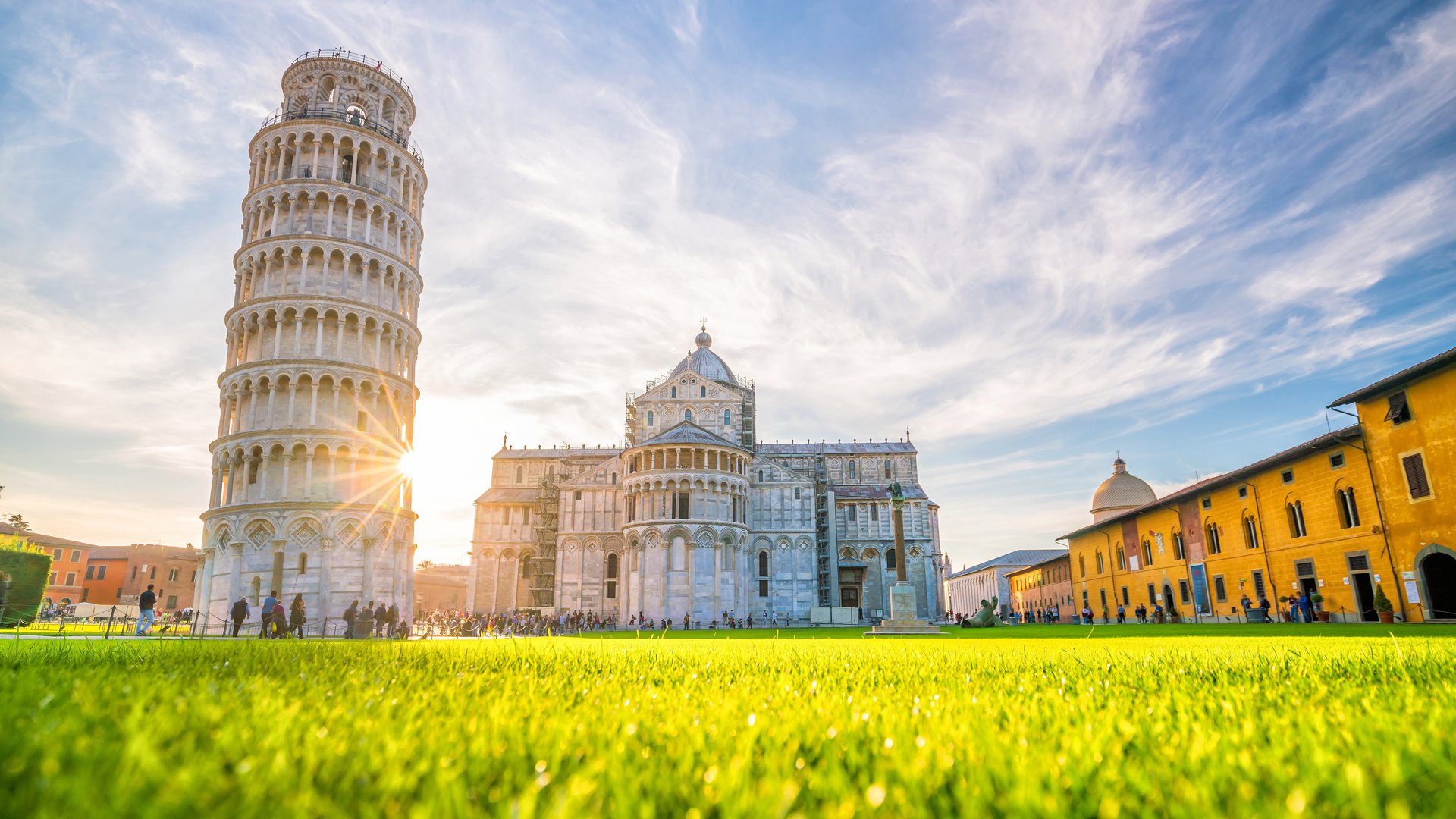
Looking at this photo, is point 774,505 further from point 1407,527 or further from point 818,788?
point 818,788

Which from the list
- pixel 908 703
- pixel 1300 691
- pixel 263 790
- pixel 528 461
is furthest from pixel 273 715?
pixel 528 461

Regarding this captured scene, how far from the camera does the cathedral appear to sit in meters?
49.6

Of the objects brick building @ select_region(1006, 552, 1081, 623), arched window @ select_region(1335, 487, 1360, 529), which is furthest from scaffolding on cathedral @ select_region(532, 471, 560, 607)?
arched window @ select_region(1335, 487, 1360, 529)

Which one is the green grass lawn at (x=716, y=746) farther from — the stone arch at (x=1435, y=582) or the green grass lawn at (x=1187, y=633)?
the stone arch at (x=1435, y=582)

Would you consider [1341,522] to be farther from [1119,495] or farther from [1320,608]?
[1119,495]

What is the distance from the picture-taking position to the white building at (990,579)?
100938mm

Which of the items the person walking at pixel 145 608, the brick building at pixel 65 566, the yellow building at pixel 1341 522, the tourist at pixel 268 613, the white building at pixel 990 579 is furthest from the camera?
the white building at pixel 990 579

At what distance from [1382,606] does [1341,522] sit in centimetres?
366

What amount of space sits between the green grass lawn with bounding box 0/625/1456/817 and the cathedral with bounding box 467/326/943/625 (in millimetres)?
45432

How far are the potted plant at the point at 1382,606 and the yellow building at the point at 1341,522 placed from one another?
0.69ft

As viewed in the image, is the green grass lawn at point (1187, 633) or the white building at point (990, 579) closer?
the green grass lawn at point (1187, 633)

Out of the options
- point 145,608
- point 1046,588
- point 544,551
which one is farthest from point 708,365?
point 145,608

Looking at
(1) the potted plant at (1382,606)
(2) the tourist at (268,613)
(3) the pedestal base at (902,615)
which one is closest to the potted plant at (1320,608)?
(1) the potted plant at (1382,606)

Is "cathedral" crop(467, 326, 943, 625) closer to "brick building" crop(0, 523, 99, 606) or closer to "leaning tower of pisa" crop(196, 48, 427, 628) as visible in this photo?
"leaning tower of pisa" crop(196, 48, 427, 628)
